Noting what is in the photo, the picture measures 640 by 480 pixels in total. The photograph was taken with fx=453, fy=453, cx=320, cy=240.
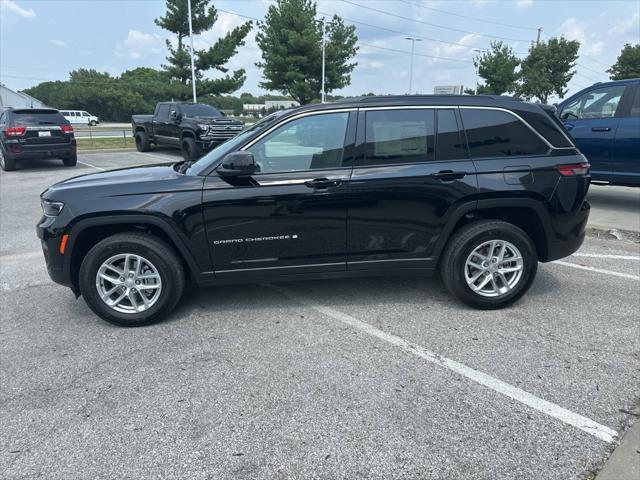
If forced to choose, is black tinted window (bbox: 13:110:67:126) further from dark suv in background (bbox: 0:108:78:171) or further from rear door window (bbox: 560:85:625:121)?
rear door window (bbox: 560:85:625:121)

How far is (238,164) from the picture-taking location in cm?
348

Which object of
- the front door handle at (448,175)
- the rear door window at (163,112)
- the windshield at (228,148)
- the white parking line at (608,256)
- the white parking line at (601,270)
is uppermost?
the rear door window at (163,112)

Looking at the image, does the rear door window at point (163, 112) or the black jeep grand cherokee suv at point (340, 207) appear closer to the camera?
the black jeep grand cherokee suv at point (340, 207)

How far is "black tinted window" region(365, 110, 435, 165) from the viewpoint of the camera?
3.79m

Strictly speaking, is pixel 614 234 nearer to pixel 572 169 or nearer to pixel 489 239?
pixel 572 169

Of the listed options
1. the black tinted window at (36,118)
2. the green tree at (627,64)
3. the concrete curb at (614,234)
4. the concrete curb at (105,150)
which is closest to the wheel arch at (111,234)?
the concrete curb at (614,234)

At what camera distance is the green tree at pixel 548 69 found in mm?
29502

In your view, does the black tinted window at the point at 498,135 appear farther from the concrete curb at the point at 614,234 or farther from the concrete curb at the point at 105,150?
the concrete curb at the point at 105,150

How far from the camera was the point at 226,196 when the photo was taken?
363cm

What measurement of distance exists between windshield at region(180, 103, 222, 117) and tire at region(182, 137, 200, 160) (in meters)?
1.02

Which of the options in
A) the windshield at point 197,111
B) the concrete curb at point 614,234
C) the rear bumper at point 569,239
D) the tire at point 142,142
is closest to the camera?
the rear bumper at point 569,239

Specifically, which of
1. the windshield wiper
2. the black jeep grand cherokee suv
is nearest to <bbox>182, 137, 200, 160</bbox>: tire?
the windshield wiper

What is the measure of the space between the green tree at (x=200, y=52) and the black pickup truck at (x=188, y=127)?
1428cm

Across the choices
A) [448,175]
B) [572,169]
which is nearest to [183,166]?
[448,175]
